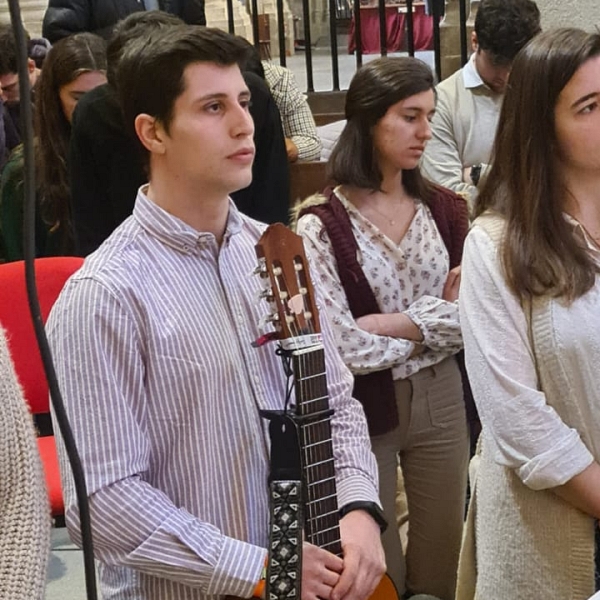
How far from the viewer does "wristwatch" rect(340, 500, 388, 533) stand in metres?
1.50

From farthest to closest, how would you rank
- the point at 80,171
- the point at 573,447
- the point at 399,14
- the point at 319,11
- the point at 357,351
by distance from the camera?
1. the point at 319,11
2. the point at 399,14
3. the point at 80,171
4. the point at 357,351
5. the point at 573,447

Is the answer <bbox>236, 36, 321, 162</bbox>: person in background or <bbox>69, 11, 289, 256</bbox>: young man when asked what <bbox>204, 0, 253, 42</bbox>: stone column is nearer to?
<bbox>236, 36, 321, 162</bbox>: person in background

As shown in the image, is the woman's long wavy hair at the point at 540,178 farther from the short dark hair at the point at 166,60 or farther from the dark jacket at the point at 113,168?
the dark jacket at the point at 113,168

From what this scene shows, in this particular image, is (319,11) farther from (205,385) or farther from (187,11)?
(205,385)

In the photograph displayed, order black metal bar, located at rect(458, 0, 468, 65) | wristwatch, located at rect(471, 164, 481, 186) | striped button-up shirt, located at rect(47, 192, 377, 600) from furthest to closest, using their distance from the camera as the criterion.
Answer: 1. black metal bar, located at rect(458, 0, 468, 65)
2. wristwatch, located at rect(471, 164, 481, 186)
3. striped button-up shirt, located at rect(47, 192, 377, 600)

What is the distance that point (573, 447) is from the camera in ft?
5.28

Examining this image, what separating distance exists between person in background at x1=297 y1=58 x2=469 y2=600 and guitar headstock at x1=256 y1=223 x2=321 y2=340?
2.44 feet

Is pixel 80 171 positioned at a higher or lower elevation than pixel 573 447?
higher

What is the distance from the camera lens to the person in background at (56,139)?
111 inches

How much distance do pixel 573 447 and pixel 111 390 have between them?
0.75 meters

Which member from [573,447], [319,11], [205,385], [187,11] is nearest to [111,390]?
[205,385]

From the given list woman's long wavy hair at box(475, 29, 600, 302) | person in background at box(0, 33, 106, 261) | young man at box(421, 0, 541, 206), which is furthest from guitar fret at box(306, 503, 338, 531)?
young man at box(421, 0, 541, 206)

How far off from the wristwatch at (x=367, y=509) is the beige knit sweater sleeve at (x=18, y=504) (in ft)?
1.91

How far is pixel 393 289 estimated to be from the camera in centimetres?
229
